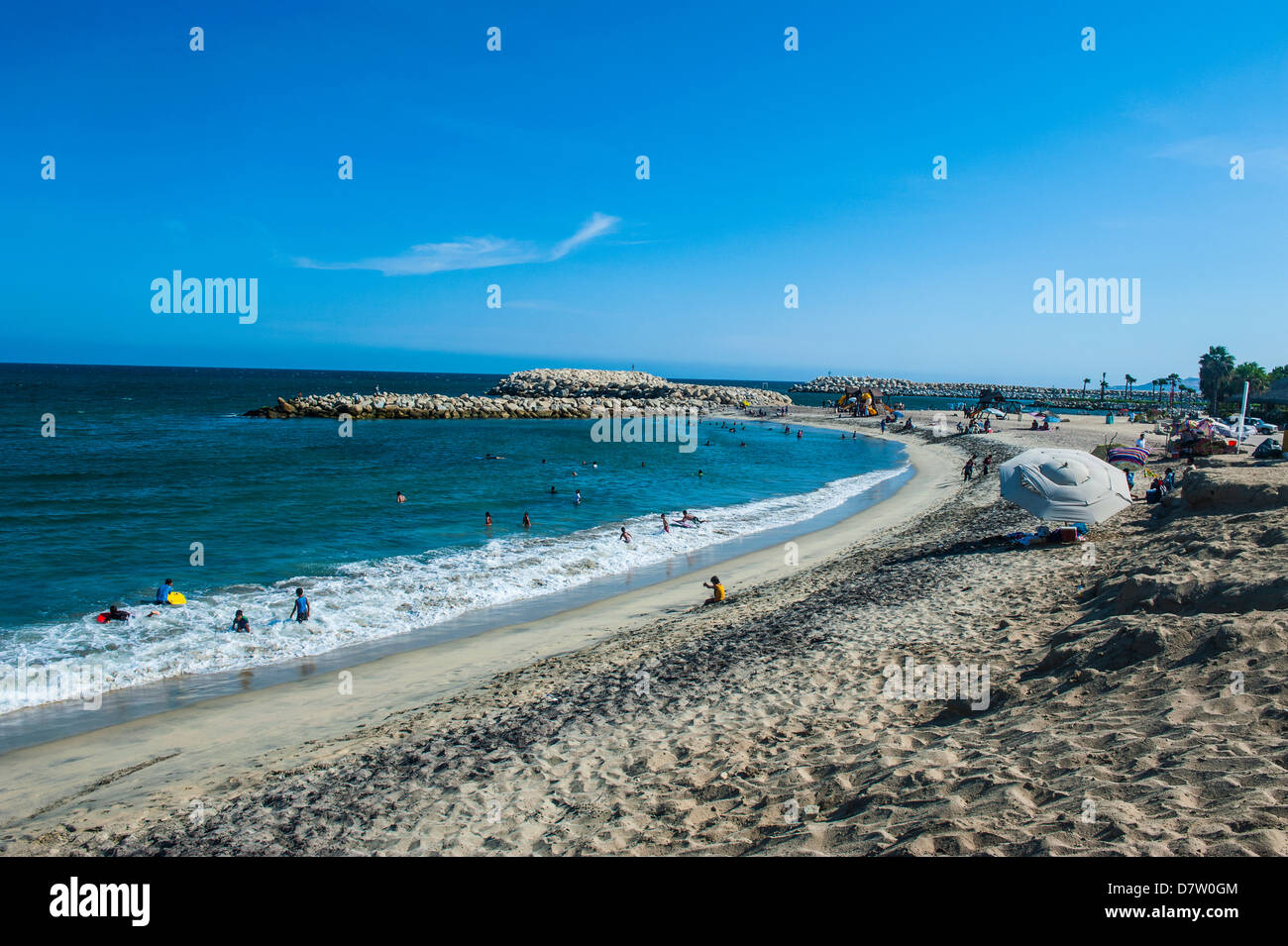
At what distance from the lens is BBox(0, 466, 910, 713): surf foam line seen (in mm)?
13711

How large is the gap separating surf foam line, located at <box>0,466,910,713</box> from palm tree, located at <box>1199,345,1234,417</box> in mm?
82796

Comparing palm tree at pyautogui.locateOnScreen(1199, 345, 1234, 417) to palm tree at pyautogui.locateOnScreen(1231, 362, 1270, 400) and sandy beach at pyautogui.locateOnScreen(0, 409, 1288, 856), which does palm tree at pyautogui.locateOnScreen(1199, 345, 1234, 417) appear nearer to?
palm tree at pyautogui.locateOnScreen(1231, 362, 1270, 400)

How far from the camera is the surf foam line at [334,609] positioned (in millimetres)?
13711

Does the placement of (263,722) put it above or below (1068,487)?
below

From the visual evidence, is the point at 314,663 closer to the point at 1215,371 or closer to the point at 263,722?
the point at 263,722

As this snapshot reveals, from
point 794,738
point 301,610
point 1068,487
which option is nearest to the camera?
point 794,738

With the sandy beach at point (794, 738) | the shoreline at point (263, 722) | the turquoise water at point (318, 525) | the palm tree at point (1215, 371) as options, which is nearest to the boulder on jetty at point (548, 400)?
the turquoise water at point (318, 525)

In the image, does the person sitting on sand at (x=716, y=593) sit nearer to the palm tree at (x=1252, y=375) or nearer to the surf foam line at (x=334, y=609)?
the surf foam line at (x=334, y=609)

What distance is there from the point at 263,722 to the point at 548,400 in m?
81.4

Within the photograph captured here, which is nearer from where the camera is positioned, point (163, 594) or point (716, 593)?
point (163, 594)

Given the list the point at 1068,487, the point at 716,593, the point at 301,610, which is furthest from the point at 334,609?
the point at 1068,487

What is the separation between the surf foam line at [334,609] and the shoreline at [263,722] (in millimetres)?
2068

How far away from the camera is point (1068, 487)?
1485 cm
